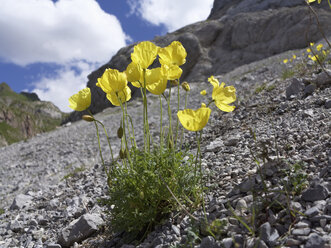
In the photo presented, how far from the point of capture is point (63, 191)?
4867 millimetres

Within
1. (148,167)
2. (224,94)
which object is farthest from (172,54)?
(148,167)

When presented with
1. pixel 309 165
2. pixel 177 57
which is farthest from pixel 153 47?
pixel 309 165

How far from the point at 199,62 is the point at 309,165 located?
33.8 metres

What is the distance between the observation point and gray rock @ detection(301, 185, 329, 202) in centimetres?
177

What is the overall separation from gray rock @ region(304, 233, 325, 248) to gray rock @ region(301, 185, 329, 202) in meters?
0.41

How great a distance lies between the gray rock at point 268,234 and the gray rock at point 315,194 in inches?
15.2

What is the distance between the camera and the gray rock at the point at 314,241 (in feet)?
4.57

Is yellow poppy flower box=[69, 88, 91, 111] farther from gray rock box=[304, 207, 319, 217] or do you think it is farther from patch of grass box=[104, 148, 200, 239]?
gray rock box=[304, 207, 319, 217]

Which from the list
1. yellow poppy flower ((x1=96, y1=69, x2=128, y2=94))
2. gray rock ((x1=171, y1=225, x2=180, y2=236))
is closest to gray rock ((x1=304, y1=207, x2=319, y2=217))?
gray rock ((x1=171, y1=225, x2=180, y2=236))

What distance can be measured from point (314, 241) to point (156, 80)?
Answer: 1.54 meters

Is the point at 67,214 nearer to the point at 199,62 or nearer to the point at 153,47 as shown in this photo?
the point at 153,47

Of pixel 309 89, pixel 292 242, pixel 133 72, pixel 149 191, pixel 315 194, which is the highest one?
pixel 133 72

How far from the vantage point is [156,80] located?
A: 2150 millimetres

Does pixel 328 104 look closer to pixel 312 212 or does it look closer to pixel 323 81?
pixel 323 81
